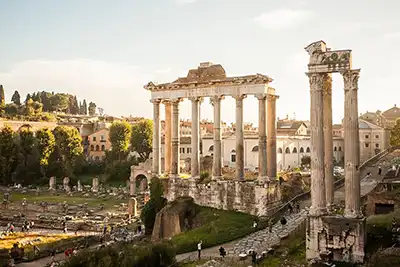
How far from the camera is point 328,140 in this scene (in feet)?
62.5

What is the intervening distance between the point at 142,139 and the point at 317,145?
48.4 meters

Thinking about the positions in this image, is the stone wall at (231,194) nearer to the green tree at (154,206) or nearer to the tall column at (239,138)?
the green tree at (154,206)

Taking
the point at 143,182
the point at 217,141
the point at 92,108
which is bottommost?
the point at 143,182

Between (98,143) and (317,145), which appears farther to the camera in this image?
(98,143)

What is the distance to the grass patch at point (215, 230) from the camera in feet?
72.3

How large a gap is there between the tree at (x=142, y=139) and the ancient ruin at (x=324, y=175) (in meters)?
47.6

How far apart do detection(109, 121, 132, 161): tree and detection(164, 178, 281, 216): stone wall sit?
1509 inches

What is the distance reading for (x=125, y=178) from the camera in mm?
61312

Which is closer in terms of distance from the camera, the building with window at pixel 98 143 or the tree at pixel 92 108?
the building with window at pixel 98 143

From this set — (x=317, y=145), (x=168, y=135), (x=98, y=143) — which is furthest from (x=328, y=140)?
(x=98, y=143)

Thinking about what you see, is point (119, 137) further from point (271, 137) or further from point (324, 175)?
point (324, 175)

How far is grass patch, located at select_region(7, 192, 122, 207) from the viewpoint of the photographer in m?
45.8

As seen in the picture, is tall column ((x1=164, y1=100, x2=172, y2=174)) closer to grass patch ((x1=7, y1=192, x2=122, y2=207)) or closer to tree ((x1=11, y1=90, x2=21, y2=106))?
grass patch ((x1=7, y1=192, x2=122, y2=207))

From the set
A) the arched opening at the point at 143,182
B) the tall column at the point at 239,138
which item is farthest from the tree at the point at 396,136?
the tall column at the point at 239,138
